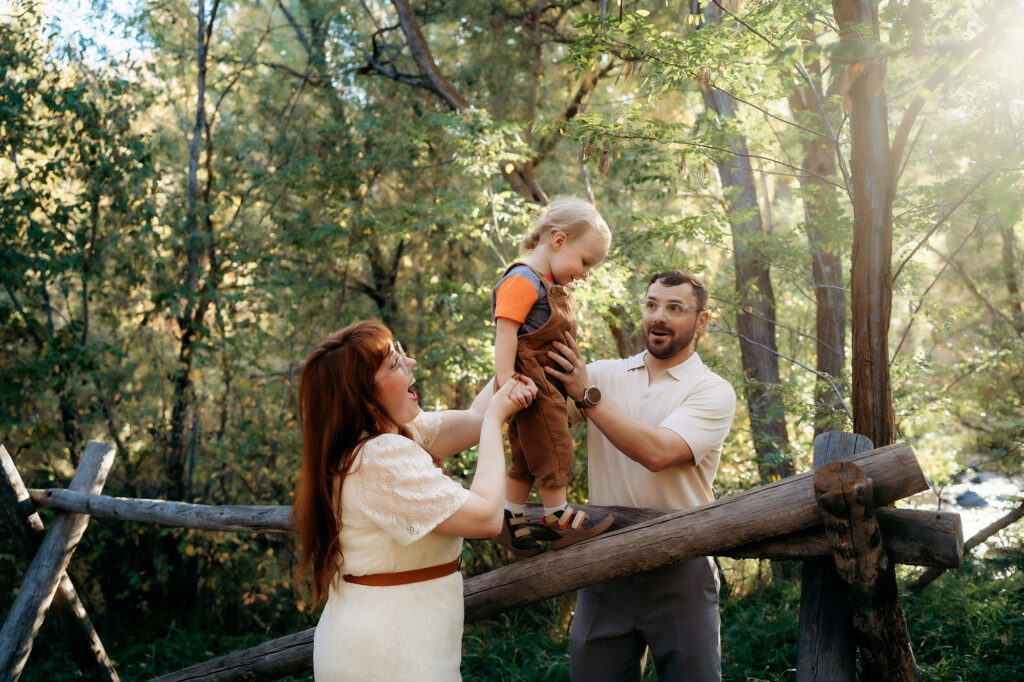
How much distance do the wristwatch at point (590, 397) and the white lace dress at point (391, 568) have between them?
2.01 feet

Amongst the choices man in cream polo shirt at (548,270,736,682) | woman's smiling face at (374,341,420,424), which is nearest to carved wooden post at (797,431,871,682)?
man in cream polo shirt at (548,270,736,682)

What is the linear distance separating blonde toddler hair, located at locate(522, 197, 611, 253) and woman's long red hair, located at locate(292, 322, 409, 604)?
97 cm

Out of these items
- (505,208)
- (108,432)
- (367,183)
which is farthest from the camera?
(367,183)

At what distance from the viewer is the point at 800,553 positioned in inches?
101

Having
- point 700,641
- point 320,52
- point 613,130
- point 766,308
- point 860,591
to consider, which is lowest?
point 700,641

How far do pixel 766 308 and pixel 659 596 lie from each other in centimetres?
529

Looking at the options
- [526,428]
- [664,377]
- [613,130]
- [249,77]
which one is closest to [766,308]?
[613,130]

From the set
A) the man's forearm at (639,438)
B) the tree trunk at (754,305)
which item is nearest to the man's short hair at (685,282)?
the man's forearm at (639,438)

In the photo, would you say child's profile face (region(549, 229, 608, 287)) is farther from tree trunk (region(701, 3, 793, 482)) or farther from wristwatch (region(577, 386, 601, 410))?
tree trunk (region(701, 3, 793, 482))

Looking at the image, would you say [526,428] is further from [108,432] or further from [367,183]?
[367,183]

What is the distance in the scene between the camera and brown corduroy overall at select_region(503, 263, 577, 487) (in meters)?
2.77

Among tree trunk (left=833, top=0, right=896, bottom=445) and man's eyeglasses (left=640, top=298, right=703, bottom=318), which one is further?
tree trunk (left=833, top=0, right=896, bottom=445)

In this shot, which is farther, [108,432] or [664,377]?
[108,432]

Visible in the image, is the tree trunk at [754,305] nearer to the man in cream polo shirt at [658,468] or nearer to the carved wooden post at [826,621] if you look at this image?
the man in cream polo shirt at [658,468]
